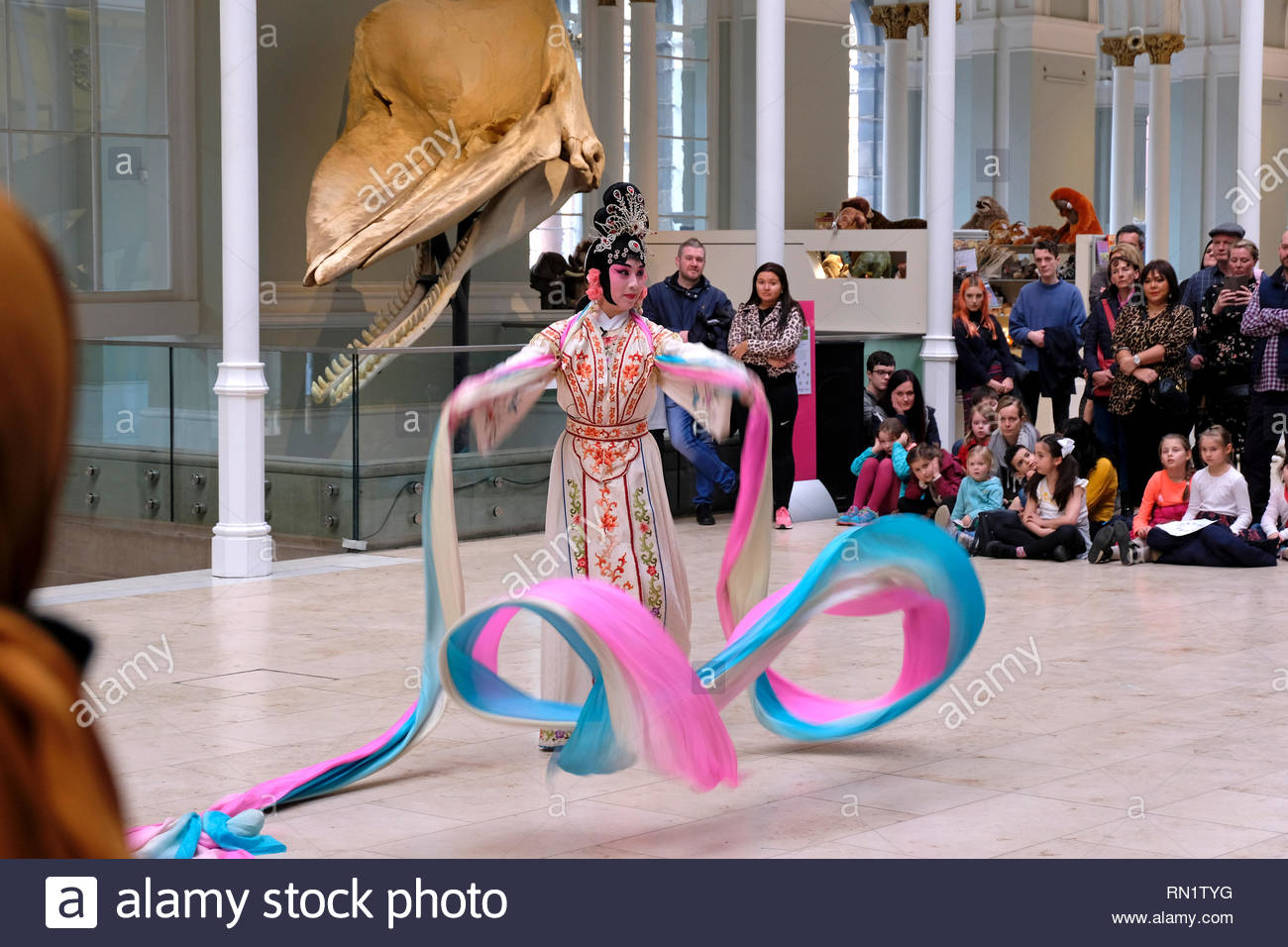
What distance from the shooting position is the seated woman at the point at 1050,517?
33.3ft

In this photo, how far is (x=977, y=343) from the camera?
12.5 m

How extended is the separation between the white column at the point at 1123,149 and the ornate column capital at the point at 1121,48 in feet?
0.45

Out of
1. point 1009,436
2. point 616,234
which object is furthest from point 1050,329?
point 616,234

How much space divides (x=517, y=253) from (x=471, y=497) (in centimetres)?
535

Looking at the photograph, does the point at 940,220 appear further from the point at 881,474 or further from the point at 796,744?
the point at 796,744

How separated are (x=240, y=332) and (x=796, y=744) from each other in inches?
176

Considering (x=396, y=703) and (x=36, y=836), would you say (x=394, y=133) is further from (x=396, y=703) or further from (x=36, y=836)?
(x=36, y=836)

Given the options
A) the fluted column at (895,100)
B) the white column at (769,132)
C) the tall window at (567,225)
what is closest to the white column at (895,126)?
the fluted column at (895,100)

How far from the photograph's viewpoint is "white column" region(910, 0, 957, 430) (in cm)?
1233

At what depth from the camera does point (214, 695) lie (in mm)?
6754

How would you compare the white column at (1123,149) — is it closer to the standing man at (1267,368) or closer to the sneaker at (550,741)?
the standing man at (1267,368)

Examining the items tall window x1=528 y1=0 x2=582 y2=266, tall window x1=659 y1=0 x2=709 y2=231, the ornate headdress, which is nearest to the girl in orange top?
the ornate headdress

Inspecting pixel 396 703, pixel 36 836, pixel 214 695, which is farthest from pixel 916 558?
pixel 36 836

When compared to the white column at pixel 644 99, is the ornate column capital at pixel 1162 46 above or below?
above
